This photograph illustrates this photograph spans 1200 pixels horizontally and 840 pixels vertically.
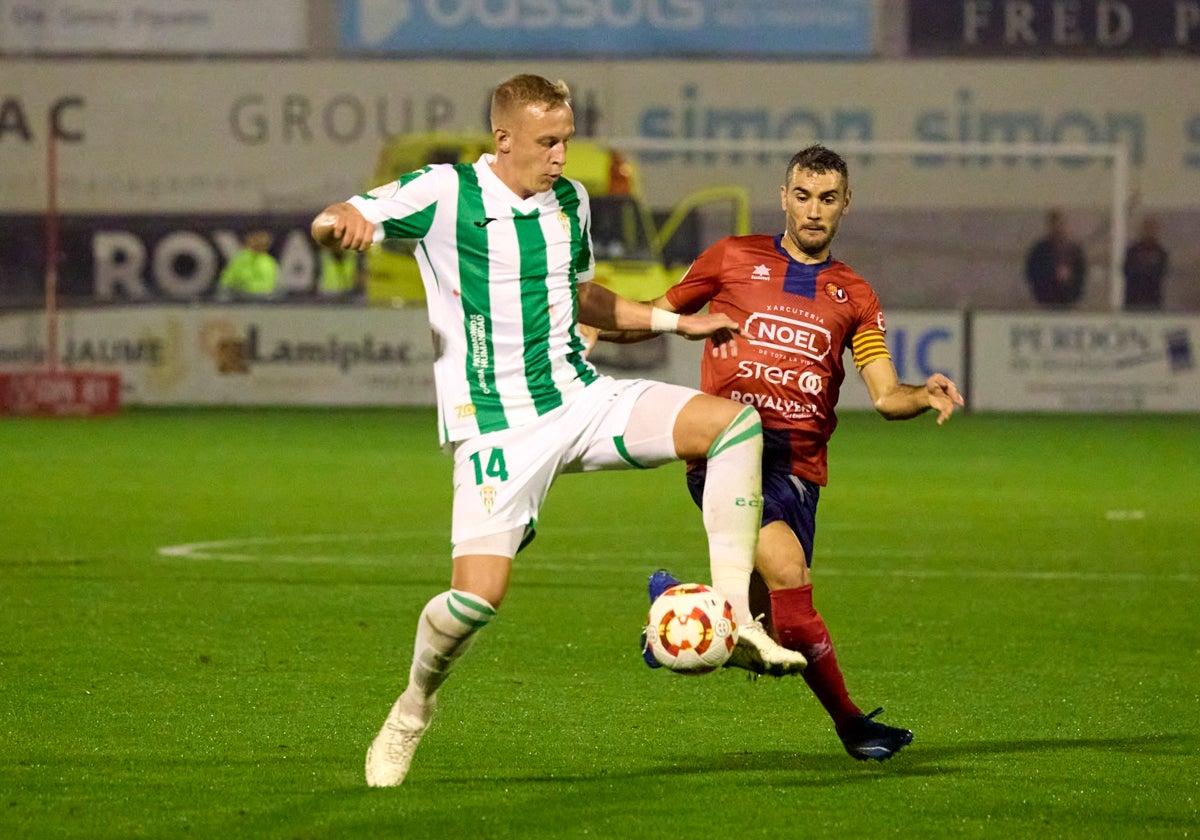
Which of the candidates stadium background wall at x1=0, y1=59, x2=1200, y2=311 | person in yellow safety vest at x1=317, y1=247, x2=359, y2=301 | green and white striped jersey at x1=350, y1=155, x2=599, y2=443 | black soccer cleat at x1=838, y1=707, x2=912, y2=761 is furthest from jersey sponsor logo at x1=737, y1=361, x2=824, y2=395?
stadium background wall at x1=0, y1=59, x2=1200, y2=311

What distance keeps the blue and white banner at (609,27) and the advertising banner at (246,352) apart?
1069cm

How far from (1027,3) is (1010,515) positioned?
19.6 meters

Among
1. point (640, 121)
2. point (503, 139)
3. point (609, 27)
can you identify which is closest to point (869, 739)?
point (503, 139)

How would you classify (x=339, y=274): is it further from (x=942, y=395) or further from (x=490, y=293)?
(x=942, y=395)

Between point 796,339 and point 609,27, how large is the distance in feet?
84.1

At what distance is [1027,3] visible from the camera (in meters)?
31.5

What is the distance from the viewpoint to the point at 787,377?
6.38m

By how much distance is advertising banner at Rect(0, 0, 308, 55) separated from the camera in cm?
3148

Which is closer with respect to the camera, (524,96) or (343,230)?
(343,230)

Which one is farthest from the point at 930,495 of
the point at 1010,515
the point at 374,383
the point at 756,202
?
the point at 756,202

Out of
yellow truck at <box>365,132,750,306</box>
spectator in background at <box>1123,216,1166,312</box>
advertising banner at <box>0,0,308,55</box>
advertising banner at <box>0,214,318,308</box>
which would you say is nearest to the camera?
yellow truck at <box>365,132,750,306</box>

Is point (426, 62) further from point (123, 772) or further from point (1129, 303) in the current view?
point (123, 772)

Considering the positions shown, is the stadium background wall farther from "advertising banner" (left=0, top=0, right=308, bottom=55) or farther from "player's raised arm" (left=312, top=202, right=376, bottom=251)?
"player's raised arm" (left=312, top=202, right=376, bottom=251)

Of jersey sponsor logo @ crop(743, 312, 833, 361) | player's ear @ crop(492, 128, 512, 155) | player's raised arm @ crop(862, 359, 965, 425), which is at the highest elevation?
player's ear @ crop(492, 128, 512, 155)
